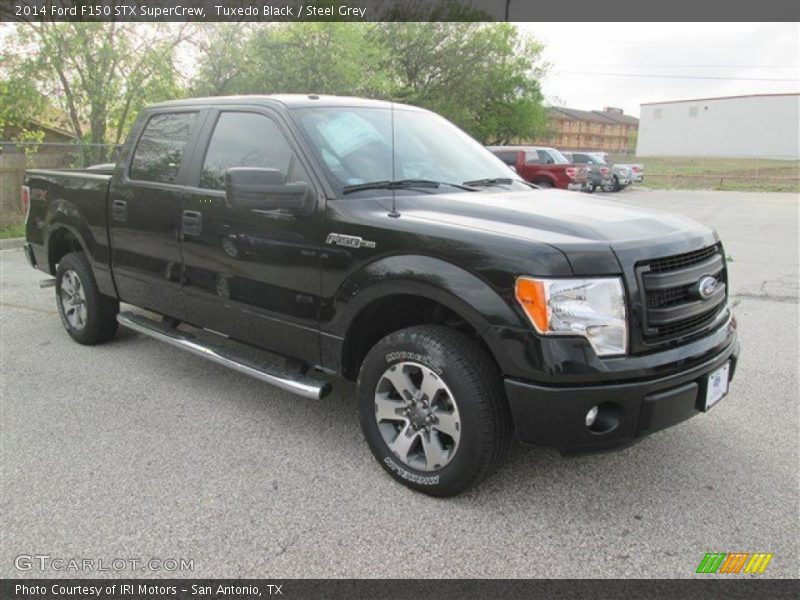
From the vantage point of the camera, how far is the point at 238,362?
378cm

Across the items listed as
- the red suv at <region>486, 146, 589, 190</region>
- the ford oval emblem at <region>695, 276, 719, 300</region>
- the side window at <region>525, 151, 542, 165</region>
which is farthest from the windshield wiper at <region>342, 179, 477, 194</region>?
the side window at <region>525, 151, 542, 165</region>

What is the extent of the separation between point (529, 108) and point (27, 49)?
124 ft

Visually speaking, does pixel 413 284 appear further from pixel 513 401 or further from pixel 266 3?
pixel 266 3

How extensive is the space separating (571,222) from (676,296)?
564mm

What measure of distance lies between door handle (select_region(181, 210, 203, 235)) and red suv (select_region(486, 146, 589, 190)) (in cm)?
1863

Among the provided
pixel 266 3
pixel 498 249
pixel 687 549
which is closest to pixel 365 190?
pixel 498 249

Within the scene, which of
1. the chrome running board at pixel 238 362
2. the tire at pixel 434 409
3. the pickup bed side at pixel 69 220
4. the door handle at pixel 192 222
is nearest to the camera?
the tire at pixel 434 409

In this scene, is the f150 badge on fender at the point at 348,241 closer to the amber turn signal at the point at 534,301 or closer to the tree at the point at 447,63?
the amber turn signal at the point at 534,301

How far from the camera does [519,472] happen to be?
3295 mm

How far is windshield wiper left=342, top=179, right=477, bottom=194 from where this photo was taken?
11.1 feet

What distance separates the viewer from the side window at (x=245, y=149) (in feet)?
11.8

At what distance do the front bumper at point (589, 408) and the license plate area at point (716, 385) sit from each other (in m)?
0.19

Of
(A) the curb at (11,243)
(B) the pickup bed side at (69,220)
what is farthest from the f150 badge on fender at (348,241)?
(A) the curb at (11,243)

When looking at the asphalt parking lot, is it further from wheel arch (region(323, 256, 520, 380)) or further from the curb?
the curb
